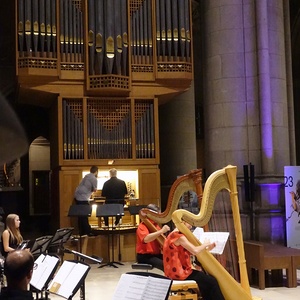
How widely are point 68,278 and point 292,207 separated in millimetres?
7230

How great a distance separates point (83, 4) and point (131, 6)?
48.7 inches

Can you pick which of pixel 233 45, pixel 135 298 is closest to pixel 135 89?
pixel 233 45

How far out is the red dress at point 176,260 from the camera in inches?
264

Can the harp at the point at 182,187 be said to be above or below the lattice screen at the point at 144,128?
below

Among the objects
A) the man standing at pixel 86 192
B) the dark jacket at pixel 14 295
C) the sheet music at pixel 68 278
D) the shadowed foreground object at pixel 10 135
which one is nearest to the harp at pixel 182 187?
the sheet music at pixel 68 278

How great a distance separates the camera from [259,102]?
13180 mm

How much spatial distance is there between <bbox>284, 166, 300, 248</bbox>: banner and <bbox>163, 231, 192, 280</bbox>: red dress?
5.35m

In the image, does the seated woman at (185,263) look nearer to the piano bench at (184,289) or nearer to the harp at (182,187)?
the piano bench at (184,289)

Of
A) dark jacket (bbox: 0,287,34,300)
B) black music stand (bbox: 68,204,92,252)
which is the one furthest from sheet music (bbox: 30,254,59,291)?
black music stand (bbox: 68,204,92,252)

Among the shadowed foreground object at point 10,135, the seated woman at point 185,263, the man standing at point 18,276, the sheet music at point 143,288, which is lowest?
the seated woman at point 185,263

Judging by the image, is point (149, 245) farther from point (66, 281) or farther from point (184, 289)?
point (66, 281)

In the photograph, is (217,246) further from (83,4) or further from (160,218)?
(83,4)

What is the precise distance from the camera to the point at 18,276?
3.10 meters

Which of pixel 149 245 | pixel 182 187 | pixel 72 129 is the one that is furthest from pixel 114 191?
pixel 182 187
